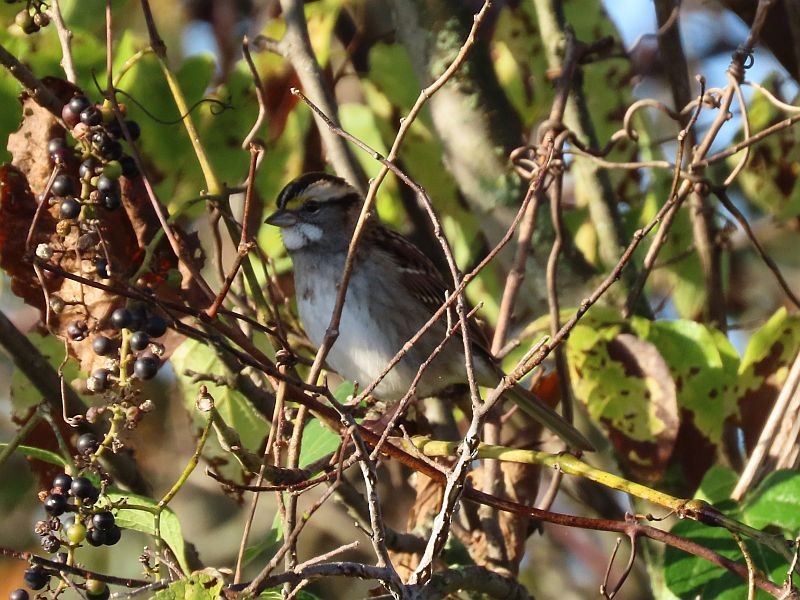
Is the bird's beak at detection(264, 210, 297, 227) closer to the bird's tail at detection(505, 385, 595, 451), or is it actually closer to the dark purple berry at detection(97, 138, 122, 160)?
the bird's tail at detection(505, 385, 595, 451)

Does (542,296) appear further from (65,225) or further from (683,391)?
(65,225)

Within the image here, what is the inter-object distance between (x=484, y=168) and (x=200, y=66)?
956 mm

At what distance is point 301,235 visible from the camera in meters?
2.94

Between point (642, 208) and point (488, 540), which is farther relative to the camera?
point (642, 208)

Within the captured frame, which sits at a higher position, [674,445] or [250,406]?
[250,406]

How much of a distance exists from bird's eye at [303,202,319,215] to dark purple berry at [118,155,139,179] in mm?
1061

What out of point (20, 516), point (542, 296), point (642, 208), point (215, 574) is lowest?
point (20, 516)

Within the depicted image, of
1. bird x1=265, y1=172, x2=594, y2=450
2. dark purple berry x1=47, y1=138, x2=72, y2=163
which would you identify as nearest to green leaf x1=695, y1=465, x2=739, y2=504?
bird x1=265, y1=172, x2=594, y2=450

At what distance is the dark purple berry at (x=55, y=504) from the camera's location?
1382 mm

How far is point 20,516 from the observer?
Result: 441 cm

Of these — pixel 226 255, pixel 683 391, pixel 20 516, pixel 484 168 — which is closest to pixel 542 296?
pixel 484 168

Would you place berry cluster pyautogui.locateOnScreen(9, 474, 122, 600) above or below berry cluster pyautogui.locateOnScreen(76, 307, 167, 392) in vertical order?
below

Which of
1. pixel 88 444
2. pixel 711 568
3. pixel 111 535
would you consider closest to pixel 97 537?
pixel 111 535

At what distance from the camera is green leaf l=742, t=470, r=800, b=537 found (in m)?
2.07
